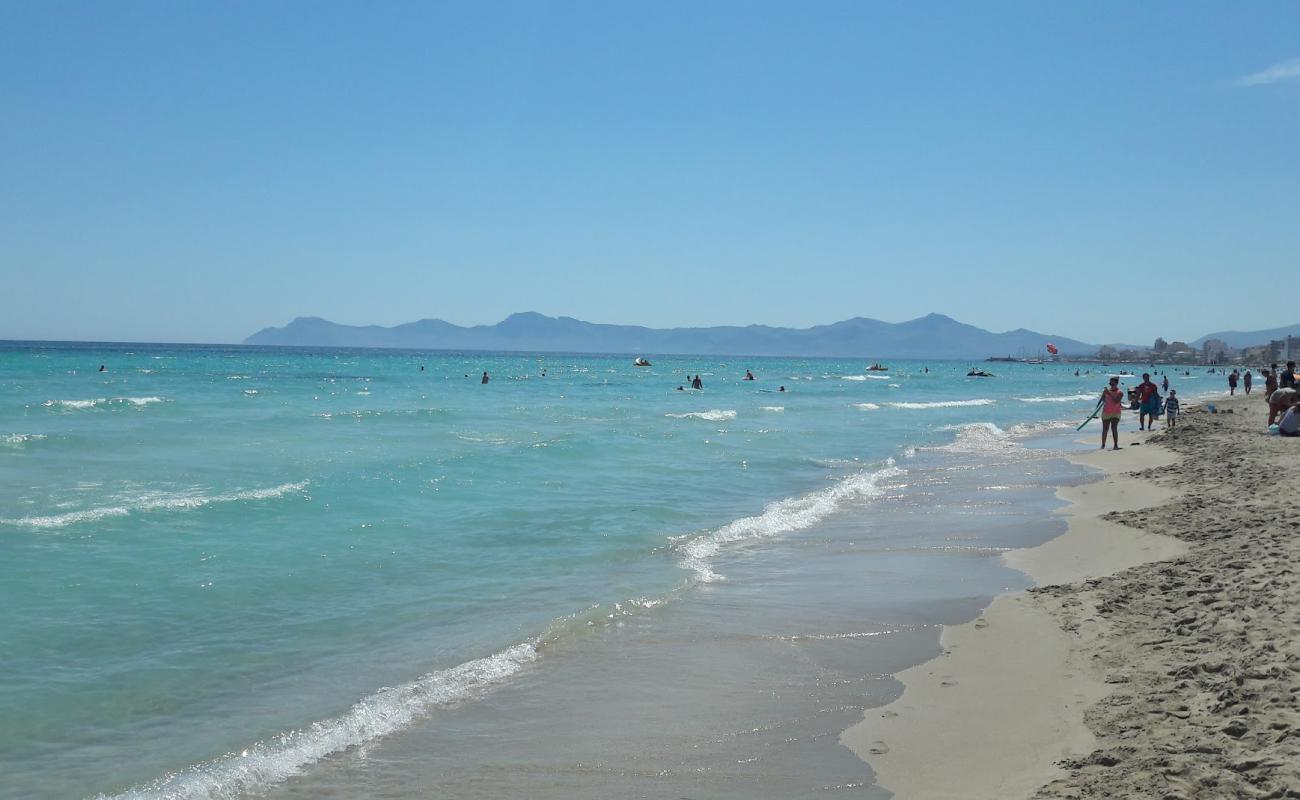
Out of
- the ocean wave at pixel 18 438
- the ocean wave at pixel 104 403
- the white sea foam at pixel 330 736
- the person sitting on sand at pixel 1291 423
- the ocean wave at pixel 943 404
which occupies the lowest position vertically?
the white sea foam at pixel 330 736

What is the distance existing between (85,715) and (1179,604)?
763 centimetres

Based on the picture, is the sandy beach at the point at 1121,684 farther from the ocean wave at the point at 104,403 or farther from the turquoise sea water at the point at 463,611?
the ocean wave at the point at 104,403

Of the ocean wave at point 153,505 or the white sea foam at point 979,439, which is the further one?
the white sea foam at point 979,439

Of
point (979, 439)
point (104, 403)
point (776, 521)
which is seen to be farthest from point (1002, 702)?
point (104, 403)

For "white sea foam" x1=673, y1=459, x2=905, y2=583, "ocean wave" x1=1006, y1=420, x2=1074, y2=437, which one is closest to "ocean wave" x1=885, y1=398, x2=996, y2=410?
"ocean wave" x1=1006, y1=420, x2=1074, y2=437

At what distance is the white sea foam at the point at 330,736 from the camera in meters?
4.88

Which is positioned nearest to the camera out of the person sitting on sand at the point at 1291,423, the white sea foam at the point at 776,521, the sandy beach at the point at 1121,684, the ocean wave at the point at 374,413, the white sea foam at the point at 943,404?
the sandy beach at the point at 1121,684

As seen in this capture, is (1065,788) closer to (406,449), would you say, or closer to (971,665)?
(971,665)

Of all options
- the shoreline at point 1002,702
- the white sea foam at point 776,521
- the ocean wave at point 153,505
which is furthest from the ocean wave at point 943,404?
the shoreline at point 1002,702

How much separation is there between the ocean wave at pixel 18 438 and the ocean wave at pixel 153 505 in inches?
359

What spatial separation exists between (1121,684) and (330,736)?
4.72m

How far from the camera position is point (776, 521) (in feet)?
43.1

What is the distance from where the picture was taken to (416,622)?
26.3 ft

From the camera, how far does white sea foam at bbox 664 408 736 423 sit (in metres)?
34.8
